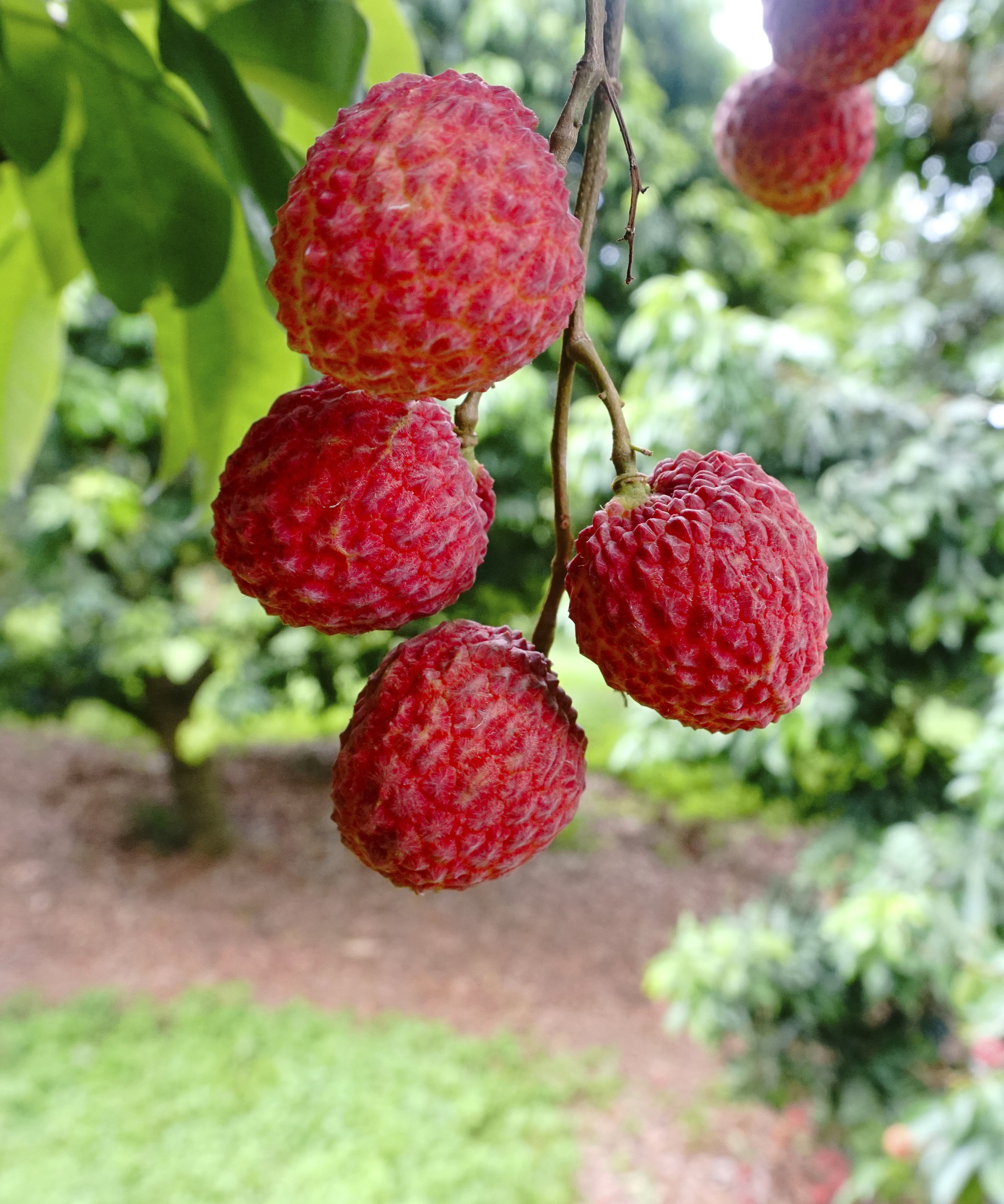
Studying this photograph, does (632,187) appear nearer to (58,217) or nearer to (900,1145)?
(58,217)

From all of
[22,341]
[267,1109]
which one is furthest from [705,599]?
[267,1109]

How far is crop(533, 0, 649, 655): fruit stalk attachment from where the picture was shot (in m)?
0.45

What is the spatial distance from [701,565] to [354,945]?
4.19 metres

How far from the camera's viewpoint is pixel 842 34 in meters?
0.69

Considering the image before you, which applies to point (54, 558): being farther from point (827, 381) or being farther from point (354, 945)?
point (827, 381)

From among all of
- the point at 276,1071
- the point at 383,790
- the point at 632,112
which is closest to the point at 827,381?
the point at 632,112

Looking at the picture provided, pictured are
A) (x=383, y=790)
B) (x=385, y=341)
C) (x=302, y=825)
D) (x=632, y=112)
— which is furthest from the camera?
(x=302, y=825)

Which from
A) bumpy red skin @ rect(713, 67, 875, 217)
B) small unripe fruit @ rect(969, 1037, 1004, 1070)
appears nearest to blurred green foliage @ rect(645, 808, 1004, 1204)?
small unripe fruit @ rect(969, 1037, 1004, 1070)

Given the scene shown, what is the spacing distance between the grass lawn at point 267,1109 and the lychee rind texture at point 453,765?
2.72m

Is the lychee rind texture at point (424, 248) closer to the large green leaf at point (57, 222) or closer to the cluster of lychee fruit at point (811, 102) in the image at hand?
the cluster of lychee fruit at point (811, 102)

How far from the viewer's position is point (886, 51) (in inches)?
27.6

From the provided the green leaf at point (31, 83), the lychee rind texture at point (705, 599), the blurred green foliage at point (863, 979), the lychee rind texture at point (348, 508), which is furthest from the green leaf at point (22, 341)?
the blurred green foliage at point (863, 979)

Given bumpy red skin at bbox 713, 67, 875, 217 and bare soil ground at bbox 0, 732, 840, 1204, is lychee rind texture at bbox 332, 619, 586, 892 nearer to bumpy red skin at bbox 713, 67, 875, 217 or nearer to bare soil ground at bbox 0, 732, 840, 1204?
bumpy red skin at bbox 713, 67, 875, 217

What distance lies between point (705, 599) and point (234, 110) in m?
0.45
